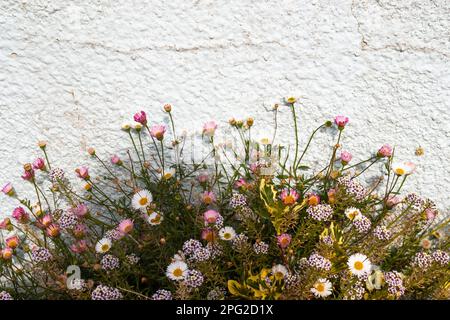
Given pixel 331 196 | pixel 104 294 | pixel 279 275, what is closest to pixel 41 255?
pixel 104 294

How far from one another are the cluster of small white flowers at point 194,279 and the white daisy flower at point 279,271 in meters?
0.28

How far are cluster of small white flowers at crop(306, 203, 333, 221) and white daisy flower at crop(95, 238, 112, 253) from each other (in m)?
0.85

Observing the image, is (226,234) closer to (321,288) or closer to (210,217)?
(210,217)

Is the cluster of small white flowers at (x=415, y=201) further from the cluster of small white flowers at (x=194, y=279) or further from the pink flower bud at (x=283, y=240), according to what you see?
the cluster of small white flowers at (x=194, y=279)

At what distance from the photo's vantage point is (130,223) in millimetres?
1948

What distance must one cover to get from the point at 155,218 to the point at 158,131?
377 millimetres

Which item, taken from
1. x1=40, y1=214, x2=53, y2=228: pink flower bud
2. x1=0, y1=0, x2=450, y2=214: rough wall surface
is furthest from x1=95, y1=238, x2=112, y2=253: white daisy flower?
x1=0, y1=0, x2=450, y2=214: rough wall surface

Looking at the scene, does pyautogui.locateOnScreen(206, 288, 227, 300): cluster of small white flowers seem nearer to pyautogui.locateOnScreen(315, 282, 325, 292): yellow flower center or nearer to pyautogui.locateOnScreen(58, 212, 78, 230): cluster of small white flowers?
pyautogui.locateOnScreen(315, 282, 325, 292): yellow flower center

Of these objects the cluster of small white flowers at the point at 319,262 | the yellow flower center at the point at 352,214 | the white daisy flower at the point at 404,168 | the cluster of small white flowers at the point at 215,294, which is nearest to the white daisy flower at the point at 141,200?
the cluster of small white flowers at the point at 215,294

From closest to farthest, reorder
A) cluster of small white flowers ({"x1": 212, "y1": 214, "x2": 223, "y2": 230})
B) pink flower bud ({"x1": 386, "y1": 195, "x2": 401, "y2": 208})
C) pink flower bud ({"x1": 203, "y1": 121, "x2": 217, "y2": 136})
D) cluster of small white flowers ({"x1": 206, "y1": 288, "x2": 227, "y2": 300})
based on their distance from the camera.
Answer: cluster of small white flowers ({"x1": 206, "y1": 288, "x2": 227, "y2": 300})
cluster of small white flowers ({"x1": 212, "y1": 214, "x2": 223, "y2": 230})
pink flower bud ({"x1": 386, "y1": 195, "x2": 401, "y2": 208})
pink flower bud ({"x1": 203, "y1": 121, "x2": 217, "y2": 136})

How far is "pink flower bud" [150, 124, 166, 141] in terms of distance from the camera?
198 cm

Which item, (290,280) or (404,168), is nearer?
(290,280)

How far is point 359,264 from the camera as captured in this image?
178 centimetres
